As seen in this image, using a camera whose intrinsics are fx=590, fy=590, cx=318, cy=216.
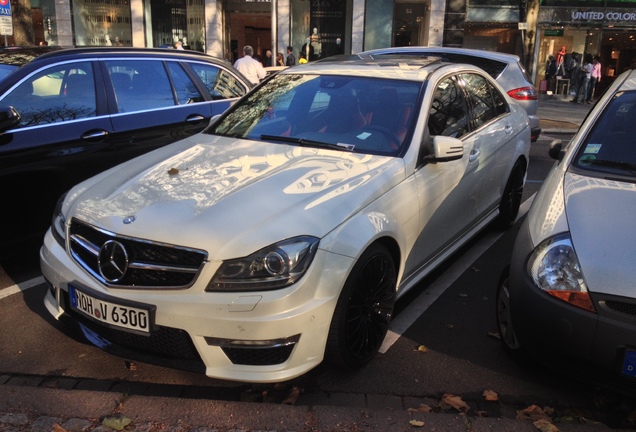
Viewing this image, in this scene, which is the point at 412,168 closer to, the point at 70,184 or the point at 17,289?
the point at 70,184

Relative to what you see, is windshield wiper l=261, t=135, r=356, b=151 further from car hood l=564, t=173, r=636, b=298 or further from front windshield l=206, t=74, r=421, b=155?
car hood l=564, t=173, r=636, b=298

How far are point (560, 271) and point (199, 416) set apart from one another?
1.88 m

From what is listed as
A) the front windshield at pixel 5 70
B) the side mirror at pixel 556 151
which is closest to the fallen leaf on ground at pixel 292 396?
the side mirror at pixel 556 151

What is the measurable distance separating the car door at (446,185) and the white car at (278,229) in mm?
18

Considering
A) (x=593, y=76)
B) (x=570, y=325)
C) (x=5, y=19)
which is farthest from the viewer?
(x=593, y=76)

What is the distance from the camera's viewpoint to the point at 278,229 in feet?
9.32

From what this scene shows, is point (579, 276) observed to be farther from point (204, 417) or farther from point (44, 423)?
point (44, 423)

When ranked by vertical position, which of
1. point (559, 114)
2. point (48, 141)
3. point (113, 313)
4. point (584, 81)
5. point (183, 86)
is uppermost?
point (183, 86)

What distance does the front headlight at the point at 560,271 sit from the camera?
280 centimetres

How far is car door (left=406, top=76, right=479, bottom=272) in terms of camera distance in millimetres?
3873

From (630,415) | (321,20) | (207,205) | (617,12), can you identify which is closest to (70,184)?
(207,205)

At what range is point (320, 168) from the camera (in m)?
3.53

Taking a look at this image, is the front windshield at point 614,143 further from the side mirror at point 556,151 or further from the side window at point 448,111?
the side window at point 448,111

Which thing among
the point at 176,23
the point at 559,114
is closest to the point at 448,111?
the point at 559,114
